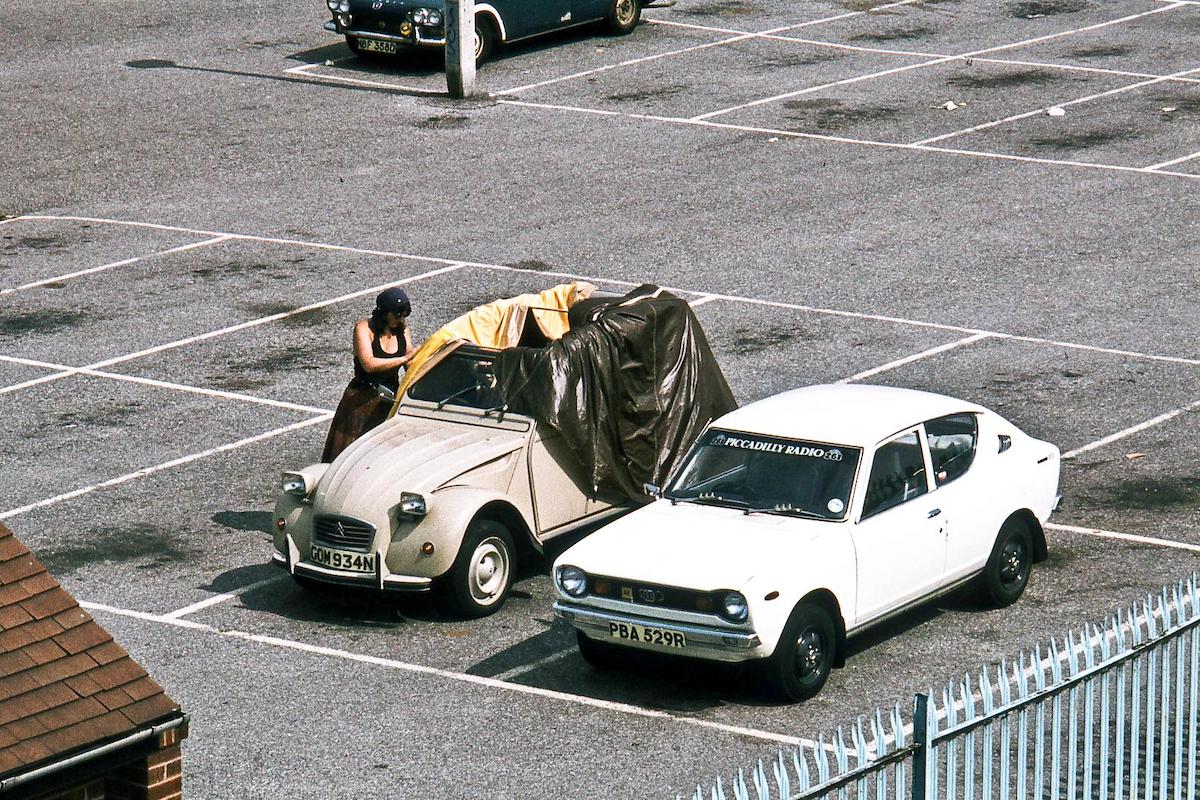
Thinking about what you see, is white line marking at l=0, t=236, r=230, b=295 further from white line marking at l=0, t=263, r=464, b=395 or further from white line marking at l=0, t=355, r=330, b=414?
white line marking at l=0, t=263, r=464, b=395

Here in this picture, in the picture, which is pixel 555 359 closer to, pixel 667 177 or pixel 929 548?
pixel 929 548

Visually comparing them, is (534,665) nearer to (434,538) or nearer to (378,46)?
(434,538)

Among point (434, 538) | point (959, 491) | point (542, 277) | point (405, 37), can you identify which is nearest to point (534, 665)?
point (434, 538)

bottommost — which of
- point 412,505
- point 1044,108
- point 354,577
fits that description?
point 354,577

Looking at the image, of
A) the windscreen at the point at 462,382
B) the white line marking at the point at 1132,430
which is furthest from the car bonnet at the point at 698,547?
the white line marking at the point at 1132,430

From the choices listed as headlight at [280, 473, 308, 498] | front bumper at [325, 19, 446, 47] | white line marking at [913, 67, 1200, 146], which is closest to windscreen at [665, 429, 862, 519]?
headlight at [280, 473, 308, 498]

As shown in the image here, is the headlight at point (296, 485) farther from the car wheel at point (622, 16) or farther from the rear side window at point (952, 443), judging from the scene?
the car wheel at point (622, 16)

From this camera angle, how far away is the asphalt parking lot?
36.3ft

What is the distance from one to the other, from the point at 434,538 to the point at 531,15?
18534mm

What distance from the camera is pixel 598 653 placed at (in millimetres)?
11258

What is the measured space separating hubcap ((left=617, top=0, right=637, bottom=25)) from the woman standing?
18330 millimetres

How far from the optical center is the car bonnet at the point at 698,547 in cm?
1047

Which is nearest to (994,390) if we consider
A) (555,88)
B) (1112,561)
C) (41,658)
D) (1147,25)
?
(1112,561)

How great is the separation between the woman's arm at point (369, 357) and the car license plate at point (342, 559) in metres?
1.67
